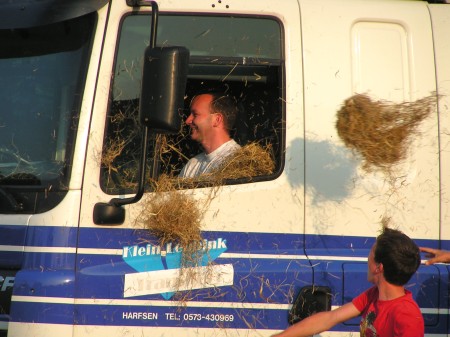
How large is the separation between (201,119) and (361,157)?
3.25ft

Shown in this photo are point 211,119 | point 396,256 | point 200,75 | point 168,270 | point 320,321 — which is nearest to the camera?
point 396,256

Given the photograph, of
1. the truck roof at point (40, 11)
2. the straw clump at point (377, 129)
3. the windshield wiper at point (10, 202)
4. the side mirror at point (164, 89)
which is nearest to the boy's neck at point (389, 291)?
the straw clump at point (377, 129)

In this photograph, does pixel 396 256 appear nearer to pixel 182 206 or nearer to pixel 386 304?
pixel 386 304

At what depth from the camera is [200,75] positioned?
4.51m

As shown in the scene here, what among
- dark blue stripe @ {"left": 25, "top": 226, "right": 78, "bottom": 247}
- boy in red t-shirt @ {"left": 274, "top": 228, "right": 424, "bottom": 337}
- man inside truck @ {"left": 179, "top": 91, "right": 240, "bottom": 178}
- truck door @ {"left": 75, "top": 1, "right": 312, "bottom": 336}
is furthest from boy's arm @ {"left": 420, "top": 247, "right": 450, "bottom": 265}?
dark blue stripe @ {"left": 25, "top": 226, "right": 78, "bottom": 247}

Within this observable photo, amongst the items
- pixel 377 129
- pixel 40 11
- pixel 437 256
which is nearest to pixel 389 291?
pixel 437 256

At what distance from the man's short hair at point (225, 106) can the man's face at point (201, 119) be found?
3cm

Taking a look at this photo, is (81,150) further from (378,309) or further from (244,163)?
(378,309)

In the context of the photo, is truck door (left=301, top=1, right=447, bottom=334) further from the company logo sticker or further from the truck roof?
the truck roof

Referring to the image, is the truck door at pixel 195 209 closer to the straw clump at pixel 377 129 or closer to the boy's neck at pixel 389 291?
the straw clump at pixel 377 129

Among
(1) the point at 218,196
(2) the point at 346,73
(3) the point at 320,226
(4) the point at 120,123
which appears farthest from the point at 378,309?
(4) the point at 120,123

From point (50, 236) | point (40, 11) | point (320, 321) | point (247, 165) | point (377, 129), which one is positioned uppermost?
point (40, 11)

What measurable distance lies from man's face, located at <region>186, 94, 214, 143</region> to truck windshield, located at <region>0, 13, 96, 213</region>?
787 mm

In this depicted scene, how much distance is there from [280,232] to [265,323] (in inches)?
18.7
